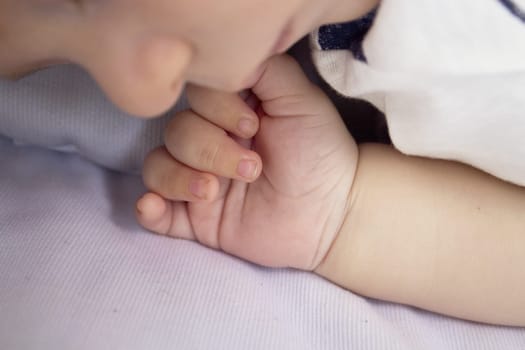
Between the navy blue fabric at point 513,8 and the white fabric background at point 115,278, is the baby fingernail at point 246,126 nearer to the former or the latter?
the white fabric background at point 115,278

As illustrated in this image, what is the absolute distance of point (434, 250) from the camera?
590 mm

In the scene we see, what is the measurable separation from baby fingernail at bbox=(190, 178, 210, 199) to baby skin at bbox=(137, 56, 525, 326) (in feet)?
0.04

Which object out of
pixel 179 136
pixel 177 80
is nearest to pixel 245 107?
pixel 179 136

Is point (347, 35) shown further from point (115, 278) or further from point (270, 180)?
point (115, 278)

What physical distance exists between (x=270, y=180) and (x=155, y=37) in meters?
0.24

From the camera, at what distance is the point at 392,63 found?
0.49 m

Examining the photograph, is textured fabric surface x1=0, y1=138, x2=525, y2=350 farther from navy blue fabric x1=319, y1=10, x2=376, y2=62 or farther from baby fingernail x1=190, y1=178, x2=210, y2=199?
navy blue fabric x1=319, y1=10, x2=376, y2=62

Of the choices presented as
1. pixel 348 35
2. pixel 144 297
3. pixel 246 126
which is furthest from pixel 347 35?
pixel 144 297

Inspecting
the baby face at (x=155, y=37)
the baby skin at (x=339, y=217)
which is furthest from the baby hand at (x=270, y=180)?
the baby face at (x=155, y=37)

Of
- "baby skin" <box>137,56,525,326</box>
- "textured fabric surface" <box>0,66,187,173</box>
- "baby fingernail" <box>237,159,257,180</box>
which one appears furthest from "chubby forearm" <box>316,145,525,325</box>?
"textured fabric surface" <box>0,66,187,173</box>

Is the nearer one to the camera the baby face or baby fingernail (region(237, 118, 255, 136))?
the baby face

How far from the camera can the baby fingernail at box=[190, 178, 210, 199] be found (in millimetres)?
560

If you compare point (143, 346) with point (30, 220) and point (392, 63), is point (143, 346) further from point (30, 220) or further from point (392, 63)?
point (392, 63)

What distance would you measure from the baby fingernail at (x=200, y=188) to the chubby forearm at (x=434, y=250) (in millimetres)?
125
